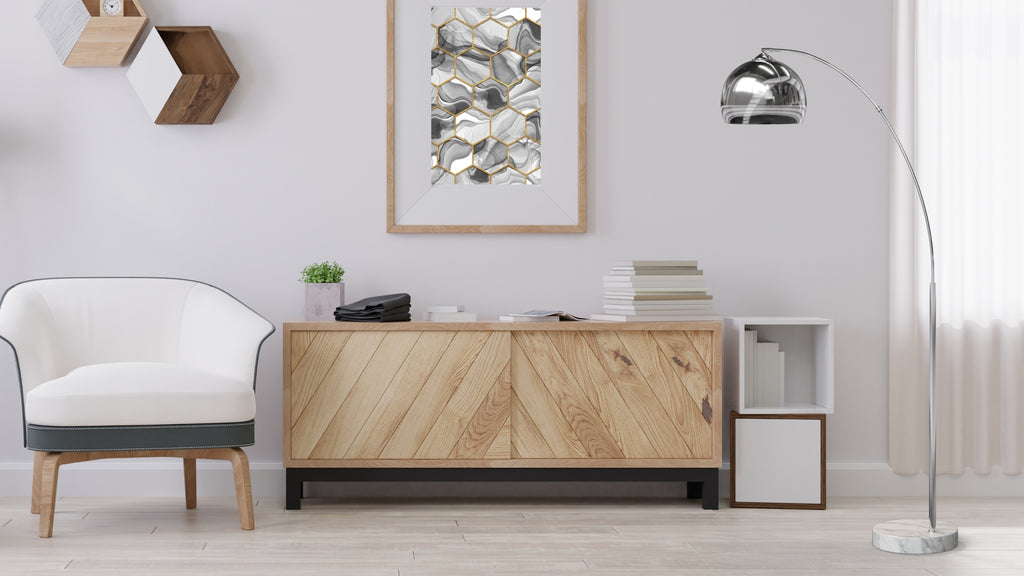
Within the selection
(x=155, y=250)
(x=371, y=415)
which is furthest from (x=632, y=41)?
(x=155, y=250)

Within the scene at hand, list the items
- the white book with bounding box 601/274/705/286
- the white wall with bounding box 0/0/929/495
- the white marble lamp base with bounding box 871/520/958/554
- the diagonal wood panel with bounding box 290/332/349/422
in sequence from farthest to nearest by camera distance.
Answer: the white wall with bounding box 0/0/929/495, the white book with bounding box 601/274/705/286, the diagonal wood panel with bounding box 290/332/349/422, the white marble lamp base with bounding box 871/520/958/554

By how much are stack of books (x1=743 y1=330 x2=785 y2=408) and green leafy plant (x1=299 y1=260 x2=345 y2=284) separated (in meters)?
1.51

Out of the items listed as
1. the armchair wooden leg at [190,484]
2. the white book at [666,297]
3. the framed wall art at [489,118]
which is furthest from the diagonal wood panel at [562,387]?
the armchair wooden leg at [190,484]

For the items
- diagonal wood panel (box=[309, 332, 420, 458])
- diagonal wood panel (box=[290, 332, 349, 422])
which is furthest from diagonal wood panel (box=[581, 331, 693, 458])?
diagonal wood panel (box=[290, 332, 349, 422])

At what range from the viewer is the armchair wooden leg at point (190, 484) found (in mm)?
3270

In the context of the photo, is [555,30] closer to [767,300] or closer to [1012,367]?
[767,300]

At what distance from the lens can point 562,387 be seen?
3219 millimetres

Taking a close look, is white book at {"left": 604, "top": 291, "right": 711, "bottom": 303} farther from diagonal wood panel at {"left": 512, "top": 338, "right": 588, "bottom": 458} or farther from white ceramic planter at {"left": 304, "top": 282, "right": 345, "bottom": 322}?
white ceramic planter at {"left": 304, "top": 282, "right": 345, "bottom": 322}

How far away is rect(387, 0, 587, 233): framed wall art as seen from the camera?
11.8 ft

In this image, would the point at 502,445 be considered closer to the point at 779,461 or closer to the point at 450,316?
the point at 450,316

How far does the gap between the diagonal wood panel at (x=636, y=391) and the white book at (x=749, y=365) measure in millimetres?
358

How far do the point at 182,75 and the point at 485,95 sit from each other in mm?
1119

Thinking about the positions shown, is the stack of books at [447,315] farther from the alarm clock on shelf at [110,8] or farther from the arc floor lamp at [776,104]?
the alarm clock on shelf at [110,8]

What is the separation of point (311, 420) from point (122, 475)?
89 cm
